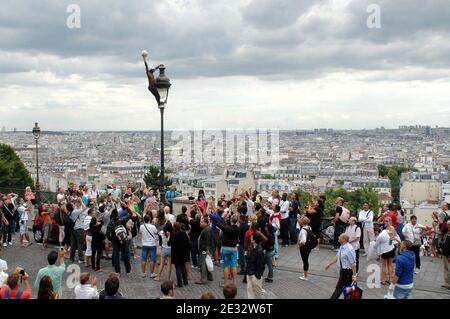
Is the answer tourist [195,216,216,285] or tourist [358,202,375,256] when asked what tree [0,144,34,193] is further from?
tourist [358,202,375,256]

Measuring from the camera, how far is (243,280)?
11.7 meters

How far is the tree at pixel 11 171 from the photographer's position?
49781mm

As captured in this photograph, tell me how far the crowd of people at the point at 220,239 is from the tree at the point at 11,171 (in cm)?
3729

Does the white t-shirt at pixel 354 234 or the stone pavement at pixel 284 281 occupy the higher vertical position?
the white t-shirt at pixel 354 234

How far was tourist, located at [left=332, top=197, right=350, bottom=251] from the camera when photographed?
13.6 m

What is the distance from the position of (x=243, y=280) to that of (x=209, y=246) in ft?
3.47

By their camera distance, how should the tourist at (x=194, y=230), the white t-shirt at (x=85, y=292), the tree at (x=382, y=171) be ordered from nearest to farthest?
the white t-shirt at (x=85, y=292)
the tourist at (x=194, y=230)
the tree at (x=382, y=171)

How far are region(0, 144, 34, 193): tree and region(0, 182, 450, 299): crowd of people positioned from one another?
37.3 metres

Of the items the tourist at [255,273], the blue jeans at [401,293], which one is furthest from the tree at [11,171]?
the blue jeans at [401,293]

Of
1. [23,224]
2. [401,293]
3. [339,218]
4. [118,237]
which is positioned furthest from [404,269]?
[23,224]

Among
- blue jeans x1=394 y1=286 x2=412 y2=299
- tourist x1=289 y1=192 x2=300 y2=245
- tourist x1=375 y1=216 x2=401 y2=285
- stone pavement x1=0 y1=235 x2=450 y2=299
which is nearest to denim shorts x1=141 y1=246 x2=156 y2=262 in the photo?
stone pavement x1=0 y1=235 x2=450 y2=299

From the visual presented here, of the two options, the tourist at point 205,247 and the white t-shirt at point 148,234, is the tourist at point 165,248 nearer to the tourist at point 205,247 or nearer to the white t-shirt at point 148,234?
the white t-shirt at point 148,234

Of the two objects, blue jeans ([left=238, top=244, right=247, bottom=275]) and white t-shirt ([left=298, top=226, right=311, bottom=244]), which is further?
blue jeans ([left=238, top=244, right=247, bottom=275])
